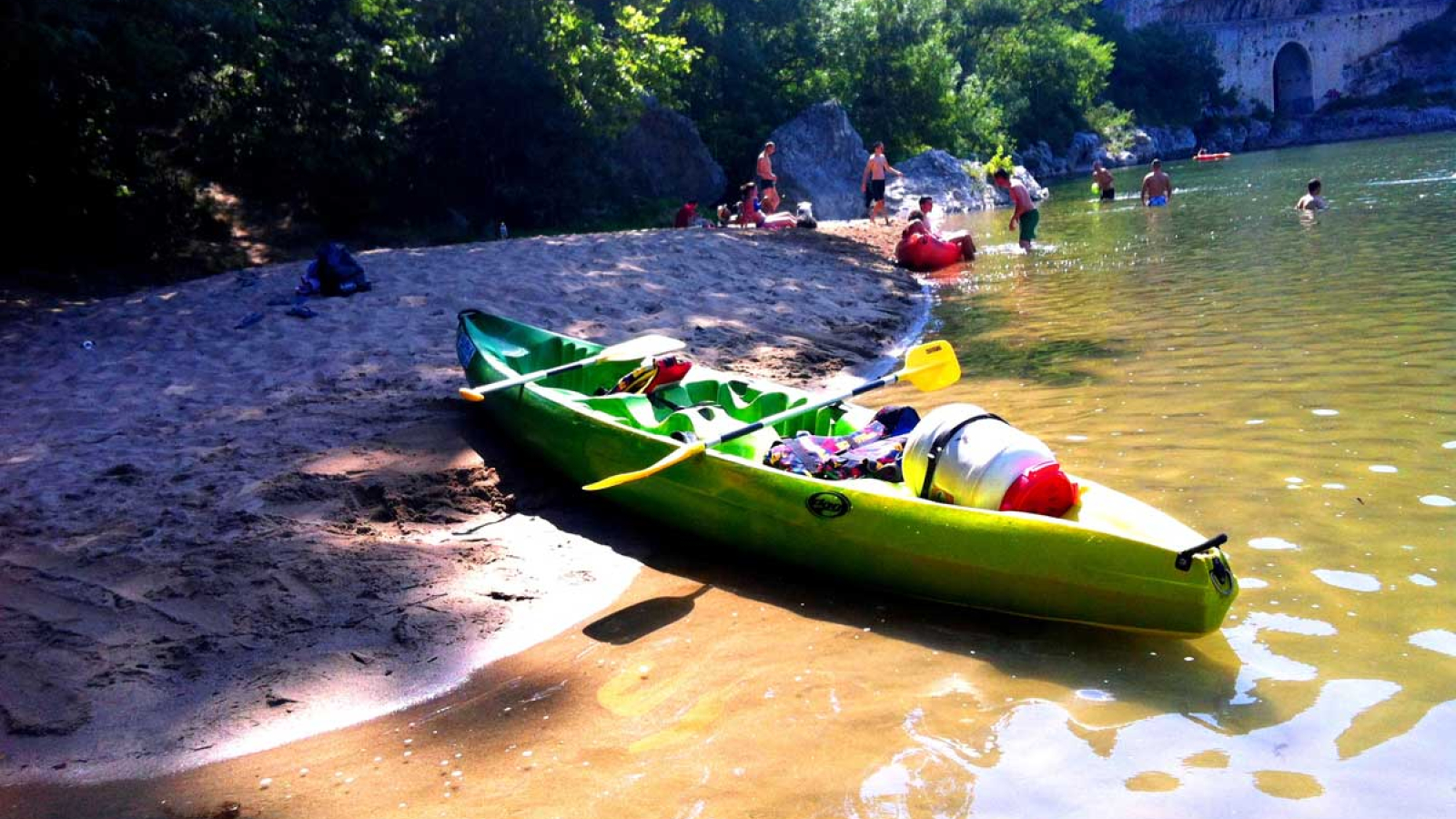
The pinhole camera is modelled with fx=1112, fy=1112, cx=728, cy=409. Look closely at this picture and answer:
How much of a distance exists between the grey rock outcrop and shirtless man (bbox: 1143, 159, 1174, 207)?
547 centimetres

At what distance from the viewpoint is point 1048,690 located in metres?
4.11

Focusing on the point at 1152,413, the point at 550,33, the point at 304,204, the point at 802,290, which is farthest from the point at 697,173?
the point at 1152,413

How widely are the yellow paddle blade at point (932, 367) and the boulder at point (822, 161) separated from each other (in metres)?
20.0

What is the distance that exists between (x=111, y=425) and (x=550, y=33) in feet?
45.6

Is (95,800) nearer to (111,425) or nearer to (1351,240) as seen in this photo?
(111,425)

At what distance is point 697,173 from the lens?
981 inches

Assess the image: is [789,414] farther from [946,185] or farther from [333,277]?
[946,185]

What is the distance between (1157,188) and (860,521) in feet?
70.1

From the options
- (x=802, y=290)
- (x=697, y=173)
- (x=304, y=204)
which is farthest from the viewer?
(x=697, y=173)

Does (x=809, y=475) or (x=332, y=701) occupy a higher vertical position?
(x=809, y=475)

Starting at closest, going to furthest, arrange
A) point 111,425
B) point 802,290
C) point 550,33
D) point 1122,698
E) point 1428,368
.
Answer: point 1122,698 → point 111,425 → point 1428,368 → point 802,290 → point 550,33

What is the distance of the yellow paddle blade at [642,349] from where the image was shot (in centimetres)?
743

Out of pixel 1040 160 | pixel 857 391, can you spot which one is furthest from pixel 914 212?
pixel 1040 160

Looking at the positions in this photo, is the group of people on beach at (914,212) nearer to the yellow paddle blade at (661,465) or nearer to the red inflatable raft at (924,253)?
the red inflatable raft at (924,253)
